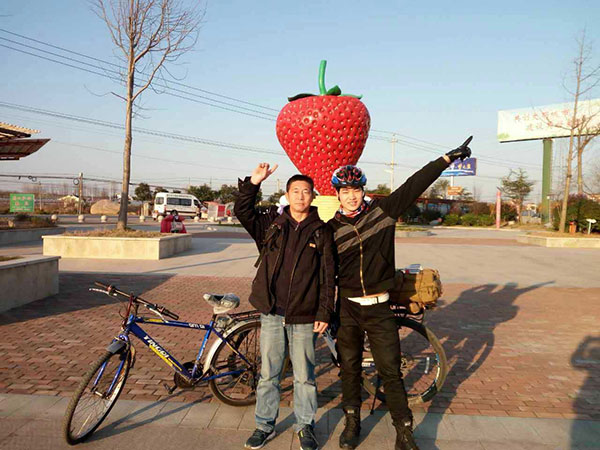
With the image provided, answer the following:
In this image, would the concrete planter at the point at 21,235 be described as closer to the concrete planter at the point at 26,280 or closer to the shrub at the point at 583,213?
the concrete planter at the point at 26,280

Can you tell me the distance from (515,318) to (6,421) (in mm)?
5817

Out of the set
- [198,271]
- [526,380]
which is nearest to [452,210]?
[198,271]

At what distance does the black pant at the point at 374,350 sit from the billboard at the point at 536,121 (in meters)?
37.6

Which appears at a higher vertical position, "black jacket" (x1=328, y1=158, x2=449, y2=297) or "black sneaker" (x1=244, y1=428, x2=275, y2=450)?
"black jacket" (x1=328, y1=158, x2=449, y2=297)

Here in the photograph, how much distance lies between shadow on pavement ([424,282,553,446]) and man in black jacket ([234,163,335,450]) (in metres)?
0.99

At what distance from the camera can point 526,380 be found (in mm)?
3775

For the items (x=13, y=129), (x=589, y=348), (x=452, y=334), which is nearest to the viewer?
(x=589, y=348)

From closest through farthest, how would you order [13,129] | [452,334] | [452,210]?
[452,334] → [13,129] → [452,210]

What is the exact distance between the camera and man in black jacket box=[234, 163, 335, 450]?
260 cm

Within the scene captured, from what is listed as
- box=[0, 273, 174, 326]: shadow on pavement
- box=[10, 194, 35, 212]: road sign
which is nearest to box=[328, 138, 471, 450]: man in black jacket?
box=[0, 273, 174, 326]: shadow on pavement

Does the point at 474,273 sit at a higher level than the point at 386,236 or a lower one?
lower

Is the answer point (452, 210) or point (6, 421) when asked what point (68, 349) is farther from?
point (452, 210)

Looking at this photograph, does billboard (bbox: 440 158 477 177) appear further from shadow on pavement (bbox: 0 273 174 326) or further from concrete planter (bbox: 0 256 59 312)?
concrete planter (bbox: 0 256 59 312)

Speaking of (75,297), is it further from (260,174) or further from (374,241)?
(374,241)
